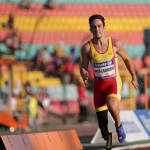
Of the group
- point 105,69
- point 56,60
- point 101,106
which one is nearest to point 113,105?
point 101,106

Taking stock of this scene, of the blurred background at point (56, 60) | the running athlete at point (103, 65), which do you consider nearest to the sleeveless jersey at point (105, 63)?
the running athlete at point (103, 65)

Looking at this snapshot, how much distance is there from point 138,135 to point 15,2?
75.0 feet

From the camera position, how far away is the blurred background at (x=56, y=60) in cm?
1557

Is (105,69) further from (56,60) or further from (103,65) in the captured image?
(56,60)

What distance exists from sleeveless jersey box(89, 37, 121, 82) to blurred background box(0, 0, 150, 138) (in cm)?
463

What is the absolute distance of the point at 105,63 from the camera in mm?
5922

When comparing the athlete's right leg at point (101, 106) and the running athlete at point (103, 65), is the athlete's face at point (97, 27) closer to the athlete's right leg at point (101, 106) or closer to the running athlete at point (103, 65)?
the running athlete at point (103, 65)

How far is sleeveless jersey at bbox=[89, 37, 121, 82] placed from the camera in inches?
232

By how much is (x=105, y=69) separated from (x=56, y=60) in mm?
14064

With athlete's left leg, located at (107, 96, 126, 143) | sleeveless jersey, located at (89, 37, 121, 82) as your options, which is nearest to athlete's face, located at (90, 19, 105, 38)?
sleeveless jersey, located at (89, 37, 121, 82)

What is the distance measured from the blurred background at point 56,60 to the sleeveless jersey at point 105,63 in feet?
15.2

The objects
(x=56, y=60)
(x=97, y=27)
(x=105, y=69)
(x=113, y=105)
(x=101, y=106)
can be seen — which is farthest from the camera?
(x=56, y=60)

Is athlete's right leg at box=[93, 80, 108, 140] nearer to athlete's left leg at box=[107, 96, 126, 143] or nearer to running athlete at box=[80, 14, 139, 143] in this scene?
running athlete at box=[80, 14, 139, 143]

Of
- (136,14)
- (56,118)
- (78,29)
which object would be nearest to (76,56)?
(56,118)
